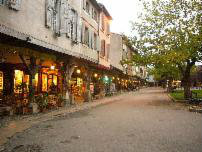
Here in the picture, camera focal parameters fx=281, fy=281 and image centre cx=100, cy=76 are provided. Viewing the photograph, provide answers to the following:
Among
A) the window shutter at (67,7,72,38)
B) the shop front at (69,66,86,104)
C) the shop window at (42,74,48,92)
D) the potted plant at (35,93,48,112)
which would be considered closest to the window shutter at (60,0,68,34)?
the window shutter at (67,7,72,38)

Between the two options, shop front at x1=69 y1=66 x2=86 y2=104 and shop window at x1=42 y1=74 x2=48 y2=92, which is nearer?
shop window at x1=42 y1=74 x2=48 y2=92

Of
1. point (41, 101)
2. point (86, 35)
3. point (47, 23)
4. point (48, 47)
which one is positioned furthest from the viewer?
point (86, 35)

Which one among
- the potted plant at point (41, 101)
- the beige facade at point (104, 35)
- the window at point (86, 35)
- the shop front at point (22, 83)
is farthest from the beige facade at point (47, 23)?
the beige facade at point (104, 35)

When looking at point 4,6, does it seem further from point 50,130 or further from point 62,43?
point 62,43

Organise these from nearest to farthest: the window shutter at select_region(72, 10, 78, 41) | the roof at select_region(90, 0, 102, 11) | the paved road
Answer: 1. the paved road
2. the window shutter at select_region(72, 10, 78, 41)
3. the roof at select_region(90, 0, 102, 11)

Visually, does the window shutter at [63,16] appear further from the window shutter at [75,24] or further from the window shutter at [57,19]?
the window shutter at [75,24]

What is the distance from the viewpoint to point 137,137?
806cm

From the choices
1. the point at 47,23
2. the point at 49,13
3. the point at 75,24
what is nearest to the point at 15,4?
the point at 47,23

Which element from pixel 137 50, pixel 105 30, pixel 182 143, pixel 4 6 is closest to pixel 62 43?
pixel 4 6

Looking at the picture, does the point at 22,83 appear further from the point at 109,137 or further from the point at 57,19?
the point at 109,137

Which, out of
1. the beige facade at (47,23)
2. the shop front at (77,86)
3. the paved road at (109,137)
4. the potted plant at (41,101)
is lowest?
the paved road at (109,137)

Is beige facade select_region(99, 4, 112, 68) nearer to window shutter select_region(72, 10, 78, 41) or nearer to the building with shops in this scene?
the building with shops

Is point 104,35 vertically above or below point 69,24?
above

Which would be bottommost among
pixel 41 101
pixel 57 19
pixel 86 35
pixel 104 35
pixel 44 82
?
pixel 41 101
